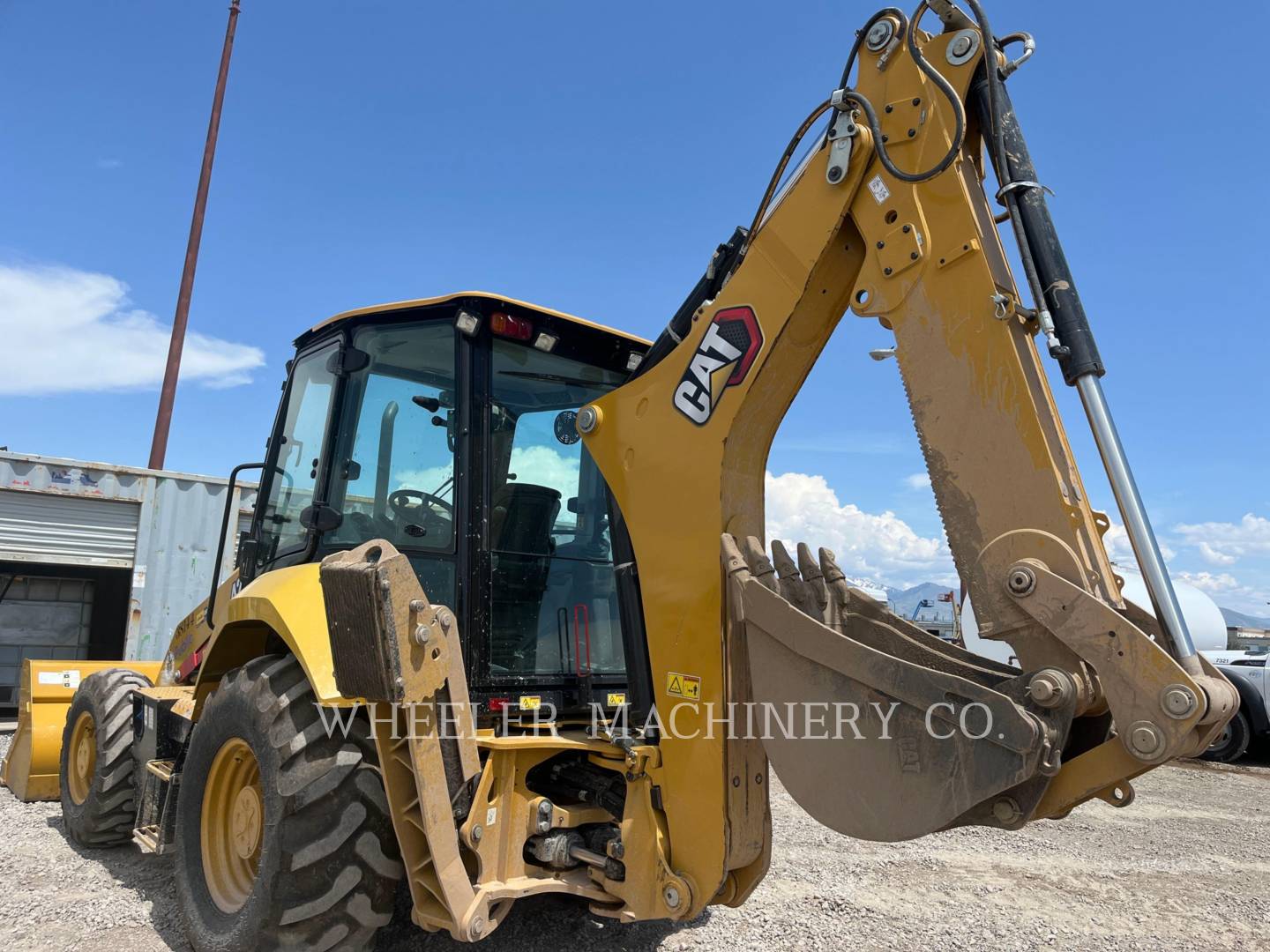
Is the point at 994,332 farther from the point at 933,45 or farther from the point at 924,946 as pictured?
the point at 924,946

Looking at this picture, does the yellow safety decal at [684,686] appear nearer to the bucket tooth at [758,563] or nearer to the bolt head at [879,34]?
the bucket tooth at [758,563]

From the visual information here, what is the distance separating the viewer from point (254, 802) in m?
3.54

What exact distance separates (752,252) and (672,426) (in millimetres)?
639

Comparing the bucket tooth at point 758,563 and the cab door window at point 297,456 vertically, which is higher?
the cab door window at point 297,456

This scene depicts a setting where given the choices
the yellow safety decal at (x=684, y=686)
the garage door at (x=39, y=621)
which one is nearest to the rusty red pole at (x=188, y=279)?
the garage door at (x=39, y=621)

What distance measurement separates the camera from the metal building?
9.28 metres

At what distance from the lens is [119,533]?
9703 millimetres

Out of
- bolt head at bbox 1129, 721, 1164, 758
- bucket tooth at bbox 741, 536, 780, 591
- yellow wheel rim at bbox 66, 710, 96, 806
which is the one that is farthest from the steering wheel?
yellow wheel rim at bbox 66, 710, 96, 806

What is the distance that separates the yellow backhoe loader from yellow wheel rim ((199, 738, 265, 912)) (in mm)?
14

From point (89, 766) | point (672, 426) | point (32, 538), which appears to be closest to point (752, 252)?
point (672, 426)

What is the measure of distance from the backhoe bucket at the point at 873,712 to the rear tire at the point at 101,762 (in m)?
3.93

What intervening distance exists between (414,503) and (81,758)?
12.4 ft

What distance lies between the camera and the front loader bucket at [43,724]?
6.32 m

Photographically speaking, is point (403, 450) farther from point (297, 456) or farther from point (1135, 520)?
point (1135, 520)
